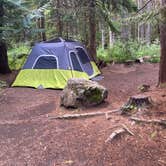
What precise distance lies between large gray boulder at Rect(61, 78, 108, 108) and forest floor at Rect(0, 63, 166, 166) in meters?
0.21

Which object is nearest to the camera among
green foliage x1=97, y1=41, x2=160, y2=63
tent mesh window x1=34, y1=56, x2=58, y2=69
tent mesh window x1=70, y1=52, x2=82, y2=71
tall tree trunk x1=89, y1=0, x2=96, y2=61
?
tent mesh window x1=34, y1=56, x2=58, y2=69

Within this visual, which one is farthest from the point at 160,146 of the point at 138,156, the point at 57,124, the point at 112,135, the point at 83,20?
the point at 83,20

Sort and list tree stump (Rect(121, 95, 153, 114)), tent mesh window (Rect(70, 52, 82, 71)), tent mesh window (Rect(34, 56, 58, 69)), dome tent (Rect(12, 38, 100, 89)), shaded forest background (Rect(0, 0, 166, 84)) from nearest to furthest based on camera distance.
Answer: tree stump (Rect(121, 95, 153, 114)), shaded forest background (Rect(0, 0, 166, 84)), dome tent (Rect(12, 38, 100, 89)), tent mesh window (Rect(34, 56, 58, 69)), tent mesh window (Rect(70, 52, 82, 71))

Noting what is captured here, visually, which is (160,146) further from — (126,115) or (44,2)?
(44,2)

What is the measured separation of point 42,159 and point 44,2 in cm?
993

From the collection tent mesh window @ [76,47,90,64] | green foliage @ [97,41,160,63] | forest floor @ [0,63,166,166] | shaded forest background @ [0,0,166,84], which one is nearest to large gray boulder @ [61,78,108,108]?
forest floor @ [0,63,166,166]

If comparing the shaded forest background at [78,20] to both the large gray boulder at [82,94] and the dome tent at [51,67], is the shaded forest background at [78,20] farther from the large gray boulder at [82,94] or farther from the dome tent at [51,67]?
the large gray boulder at [82,94]

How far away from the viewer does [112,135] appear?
16.2 feet

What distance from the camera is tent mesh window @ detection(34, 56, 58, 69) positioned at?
9984 millimetres

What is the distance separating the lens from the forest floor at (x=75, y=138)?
172 inches

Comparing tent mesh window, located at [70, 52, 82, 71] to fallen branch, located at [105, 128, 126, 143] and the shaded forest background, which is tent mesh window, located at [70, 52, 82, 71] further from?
fallen branch, located at [105, 128, 126, 143]

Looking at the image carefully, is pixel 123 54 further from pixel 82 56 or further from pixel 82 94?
pixel 82 94

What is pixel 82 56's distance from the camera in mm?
11312

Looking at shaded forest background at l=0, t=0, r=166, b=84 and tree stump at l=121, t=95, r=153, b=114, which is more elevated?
shaded forest background at l=0, t=0, r=166, b=84
